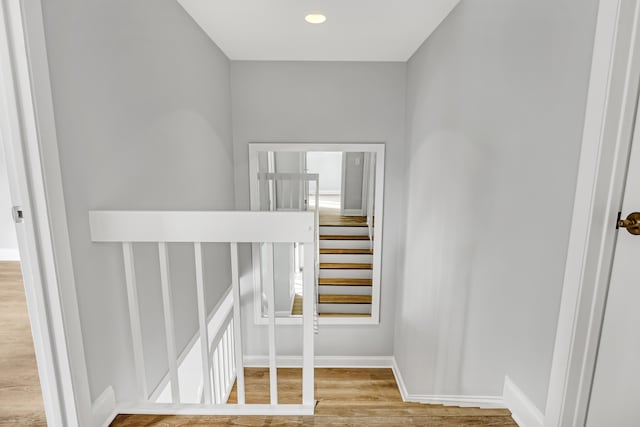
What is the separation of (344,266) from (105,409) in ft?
11.3

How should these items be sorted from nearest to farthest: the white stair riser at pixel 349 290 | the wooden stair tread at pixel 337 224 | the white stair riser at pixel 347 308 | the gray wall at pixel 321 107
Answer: the gray wall at pixel 321 107
the white stair riser at pixel 347 308
the white stair riser at pixel 349 290
the wooden stair tread at pixel 337 224

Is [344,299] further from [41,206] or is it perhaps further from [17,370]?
[41,206]

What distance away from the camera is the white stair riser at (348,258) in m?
4.66

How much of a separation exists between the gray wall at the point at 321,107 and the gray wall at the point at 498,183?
0.62 meters

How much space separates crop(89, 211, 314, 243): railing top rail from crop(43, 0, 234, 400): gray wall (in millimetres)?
74

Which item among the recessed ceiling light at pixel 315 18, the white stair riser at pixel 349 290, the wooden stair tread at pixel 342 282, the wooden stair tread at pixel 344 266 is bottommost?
the white stair riser at pixel 349 290

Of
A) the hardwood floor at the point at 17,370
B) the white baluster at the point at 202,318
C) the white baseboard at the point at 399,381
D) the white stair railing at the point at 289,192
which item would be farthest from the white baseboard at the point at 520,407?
the white stair railing at the point at 289,192

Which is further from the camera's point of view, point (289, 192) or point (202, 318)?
point (289, 192)

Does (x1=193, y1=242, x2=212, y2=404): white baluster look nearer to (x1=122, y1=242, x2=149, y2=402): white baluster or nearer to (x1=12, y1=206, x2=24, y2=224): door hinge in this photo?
(x1=122, y1=242, x2=149, y2=402): white baluster

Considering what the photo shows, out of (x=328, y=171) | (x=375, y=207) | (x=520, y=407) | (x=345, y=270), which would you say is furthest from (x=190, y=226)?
(x=328, y=171)

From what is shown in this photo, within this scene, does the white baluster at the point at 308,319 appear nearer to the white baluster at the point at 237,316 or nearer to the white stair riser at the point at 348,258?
the white baluster at the point at 237,316

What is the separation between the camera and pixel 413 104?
3.01m

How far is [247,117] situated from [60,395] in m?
2.70

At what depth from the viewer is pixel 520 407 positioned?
1.38 metres
